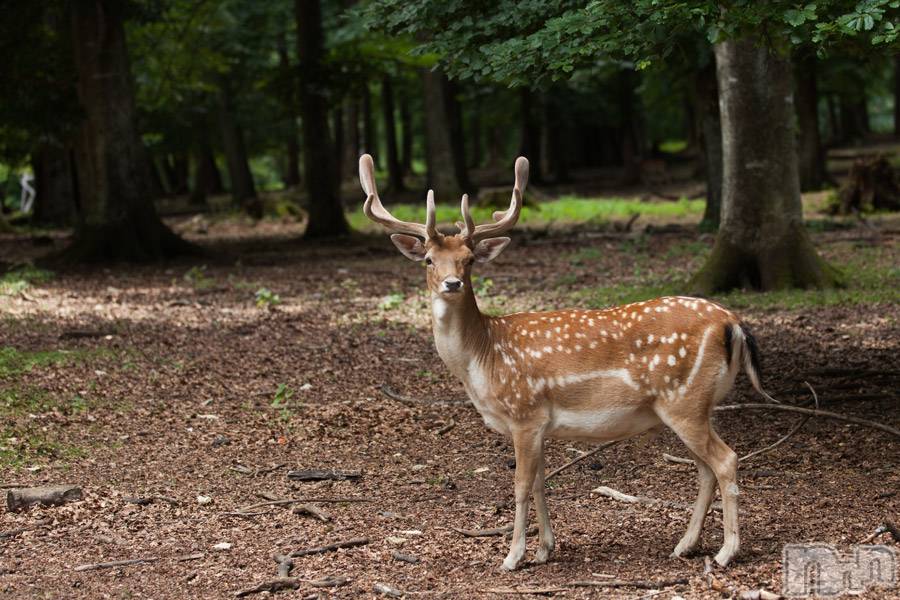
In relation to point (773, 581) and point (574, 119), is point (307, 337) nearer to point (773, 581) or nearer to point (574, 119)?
point (773, 581)

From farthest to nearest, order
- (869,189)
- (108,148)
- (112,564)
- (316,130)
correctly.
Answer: (316,130) → (869,189) → (108,148) → (112,564)

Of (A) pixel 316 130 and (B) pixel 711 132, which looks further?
(A) pixel 316 130

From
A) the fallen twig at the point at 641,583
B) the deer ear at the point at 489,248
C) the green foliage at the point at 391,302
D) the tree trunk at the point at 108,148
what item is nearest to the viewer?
the fallen twig at the point at 641,583

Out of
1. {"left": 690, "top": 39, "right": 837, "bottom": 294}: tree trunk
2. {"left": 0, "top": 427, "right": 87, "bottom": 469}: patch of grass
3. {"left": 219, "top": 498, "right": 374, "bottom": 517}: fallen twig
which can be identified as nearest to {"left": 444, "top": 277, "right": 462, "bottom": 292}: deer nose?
{"left": 219, "top": 498, "right": 374, "bottom": 517}: fallen twig

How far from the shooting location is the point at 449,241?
5113 mm

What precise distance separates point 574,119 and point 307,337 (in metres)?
27.2

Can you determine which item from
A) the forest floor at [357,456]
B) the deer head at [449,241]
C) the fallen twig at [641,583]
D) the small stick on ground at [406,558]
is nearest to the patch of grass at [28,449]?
the forest floor at [357,456]

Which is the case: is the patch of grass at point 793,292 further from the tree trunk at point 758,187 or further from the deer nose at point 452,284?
the deer nose at point 452,284

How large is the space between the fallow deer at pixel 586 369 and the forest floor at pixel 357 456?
35 centimetres

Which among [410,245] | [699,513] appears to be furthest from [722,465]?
[410,245]

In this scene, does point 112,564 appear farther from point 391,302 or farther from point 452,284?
point 391,302

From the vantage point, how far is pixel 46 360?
9.34 metres

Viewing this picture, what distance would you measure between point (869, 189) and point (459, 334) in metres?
16.3

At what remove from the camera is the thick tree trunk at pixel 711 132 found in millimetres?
17047
